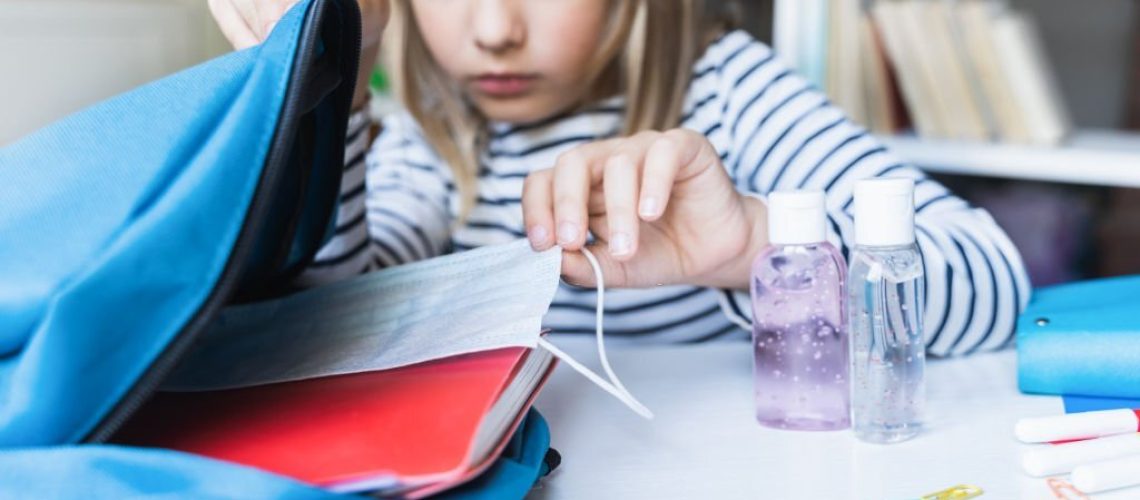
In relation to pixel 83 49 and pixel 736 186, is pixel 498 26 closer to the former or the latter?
pixel 736 186

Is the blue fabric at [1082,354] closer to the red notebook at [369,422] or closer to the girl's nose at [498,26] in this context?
the red notebook at [369,422]

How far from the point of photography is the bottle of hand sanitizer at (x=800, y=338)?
64 cm

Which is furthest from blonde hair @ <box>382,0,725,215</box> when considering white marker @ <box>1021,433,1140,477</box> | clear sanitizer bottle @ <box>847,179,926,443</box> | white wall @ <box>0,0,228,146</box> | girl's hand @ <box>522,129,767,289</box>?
white wall @ <box>0,0,228,146</box>

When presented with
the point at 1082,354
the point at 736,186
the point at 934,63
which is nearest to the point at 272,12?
the point at 736,186

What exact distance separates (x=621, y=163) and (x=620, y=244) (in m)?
0.05

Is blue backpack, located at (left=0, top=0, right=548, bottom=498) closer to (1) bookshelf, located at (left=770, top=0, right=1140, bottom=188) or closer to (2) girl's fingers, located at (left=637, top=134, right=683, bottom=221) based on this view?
(2) girl's fingers, located at (left=637, top=134, right=683, bottom=221)

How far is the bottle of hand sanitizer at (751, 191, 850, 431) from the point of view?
0.64 metres

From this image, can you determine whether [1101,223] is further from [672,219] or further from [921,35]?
[672,219]

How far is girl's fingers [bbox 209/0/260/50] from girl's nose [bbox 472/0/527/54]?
0.76 ft

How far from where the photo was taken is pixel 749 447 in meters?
0.61

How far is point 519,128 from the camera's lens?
1.13 m

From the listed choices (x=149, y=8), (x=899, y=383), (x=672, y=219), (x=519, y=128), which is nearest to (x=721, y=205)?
(x=672, y=219)

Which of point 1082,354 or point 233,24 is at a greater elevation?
point 233,24

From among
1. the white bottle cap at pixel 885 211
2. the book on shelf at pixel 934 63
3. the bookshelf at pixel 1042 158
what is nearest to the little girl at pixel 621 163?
the white bottle cap at pixel 885 211
